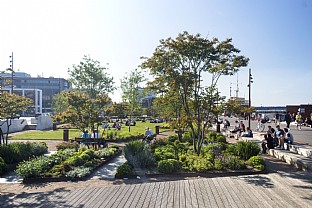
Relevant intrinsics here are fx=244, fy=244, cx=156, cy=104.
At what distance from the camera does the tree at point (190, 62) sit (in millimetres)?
11023

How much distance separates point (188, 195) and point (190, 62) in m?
6.85

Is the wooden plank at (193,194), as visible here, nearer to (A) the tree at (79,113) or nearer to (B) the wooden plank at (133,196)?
(B) the wooden plank at (133,196)

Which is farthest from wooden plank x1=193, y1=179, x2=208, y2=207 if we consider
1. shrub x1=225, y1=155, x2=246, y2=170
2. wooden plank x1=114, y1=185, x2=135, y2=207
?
shrub x1=225, y1=155, x2=246, y2=170

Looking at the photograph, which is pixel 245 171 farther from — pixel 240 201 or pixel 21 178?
pixel 21 178

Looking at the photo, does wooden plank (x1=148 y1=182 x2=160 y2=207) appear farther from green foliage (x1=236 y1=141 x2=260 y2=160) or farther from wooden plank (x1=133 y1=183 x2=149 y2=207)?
green foliage (x1=236 y1=141 x2=260 y2=160)

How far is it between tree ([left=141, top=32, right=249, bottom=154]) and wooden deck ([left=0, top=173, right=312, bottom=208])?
4.51 metres

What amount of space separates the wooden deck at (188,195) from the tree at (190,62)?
4.51m

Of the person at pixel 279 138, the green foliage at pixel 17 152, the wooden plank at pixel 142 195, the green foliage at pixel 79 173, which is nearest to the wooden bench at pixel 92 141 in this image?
the green foliage at pixel 17 152

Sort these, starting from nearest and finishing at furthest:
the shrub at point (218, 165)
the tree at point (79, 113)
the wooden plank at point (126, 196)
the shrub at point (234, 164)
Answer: the wooden plank at point (126, 196) < the shrub at point (218, 165) < the shrub at point (234, 164) < the tree at point (79, 113)

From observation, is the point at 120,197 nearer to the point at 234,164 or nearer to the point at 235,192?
the point at 235,192

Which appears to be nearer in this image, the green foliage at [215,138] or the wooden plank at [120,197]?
the wooden plank at [120,197]

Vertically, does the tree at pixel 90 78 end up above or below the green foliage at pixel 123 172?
above

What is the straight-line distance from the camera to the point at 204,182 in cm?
771

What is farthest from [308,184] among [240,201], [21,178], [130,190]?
[21,178]
